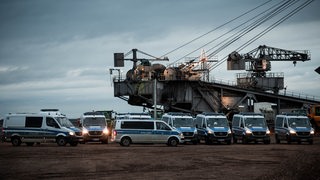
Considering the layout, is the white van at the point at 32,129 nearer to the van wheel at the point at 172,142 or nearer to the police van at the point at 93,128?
the police van at the point at 93,128

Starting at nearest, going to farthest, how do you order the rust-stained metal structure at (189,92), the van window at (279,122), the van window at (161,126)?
the van window at (161,126) < the van window at (279,122) < the rust-stained metal structure at (189,92)

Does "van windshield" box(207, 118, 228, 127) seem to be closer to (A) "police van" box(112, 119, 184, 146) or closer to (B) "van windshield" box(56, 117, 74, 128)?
(A) "police van" box(112, 119, 184, 146)

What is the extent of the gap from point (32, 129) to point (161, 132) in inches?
341

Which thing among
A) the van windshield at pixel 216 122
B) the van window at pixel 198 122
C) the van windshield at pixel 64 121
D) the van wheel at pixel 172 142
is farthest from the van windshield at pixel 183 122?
the van windshield at pixel 64 121

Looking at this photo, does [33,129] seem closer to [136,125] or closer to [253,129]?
[136,125]

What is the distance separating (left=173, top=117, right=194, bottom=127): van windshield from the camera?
40.3 meters

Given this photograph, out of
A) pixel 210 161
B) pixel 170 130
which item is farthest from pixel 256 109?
pixel 210 161

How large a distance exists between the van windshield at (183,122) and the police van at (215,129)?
114cm

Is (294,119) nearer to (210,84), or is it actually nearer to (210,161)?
(210,161)

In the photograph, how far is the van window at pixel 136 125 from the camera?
120 feet

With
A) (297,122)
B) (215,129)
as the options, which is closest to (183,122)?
(215,129)

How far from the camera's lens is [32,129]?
3609cm

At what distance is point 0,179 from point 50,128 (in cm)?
1949

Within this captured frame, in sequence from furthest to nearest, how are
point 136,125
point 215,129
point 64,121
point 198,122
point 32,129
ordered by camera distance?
point 198,122, point 215,129, point 64,121, point 136,125, point 32,129
